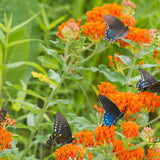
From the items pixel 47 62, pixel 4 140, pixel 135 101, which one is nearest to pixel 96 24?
pixel 47 62

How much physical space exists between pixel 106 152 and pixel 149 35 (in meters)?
0.94

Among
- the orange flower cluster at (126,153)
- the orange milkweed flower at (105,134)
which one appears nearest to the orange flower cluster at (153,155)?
the orange flower cluster at (126,153)

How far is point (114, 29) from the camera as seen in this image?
229 cm

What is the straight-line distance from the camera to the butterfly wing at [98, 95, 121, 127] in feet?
5.83

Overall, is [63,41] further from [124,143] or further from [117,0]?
[117,0]

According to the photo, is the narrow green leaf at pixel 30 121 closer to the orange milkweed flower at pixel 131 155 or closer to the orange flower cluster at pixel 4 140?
the orange flower cluster at pixel 4 140

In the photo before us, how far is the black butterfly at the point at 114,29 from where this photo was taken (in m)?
2.28

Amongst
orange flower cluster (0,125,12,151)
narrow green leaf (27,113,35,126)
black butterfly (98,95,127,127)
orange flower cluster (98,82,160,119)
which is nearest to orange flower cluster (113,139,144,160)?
black butterfly (98,95,127,127)

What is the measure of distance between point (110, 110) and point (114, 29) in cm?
77

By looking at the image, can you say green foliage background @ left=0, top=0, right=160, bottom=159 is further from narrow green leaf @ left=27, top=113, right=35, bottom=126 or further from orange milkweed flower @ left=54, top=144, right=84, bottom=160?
orange milkweed flower @ left=54, top=144, right=84, bottom=160

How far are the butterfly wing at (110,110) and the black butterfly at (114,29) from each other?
26.3 inches

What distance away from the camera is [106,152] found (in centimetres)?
186

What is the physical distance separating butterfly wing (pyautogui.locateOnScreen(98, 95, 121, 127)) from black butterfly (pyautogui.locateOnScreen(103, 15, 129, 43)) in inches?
26.3

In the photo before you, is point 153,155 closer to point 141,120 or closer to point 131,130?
point 131,130
